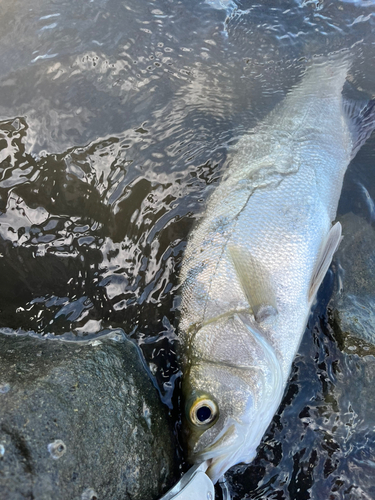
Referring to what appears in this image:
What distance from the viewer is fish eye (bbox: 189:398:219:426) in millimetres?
2346

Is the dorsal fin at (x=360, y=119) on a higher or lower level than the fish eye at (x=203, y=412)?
higher

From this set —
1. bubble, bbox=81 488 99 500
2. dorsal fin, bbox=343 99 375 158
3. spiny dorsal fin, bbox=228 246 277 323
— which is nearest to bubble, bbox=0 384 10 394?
bubble, bbox=81 488 99 500

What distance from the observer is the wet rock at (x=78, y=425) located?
1.81 meters

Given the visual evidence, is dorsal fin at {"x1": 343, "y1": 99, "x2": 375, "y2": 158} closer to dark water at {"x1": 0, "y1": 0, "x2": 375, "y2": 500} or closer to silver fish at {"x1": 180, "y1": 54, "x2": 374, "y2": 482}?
silver fish at {"x1": 180, "y1": 54, "x2": 374, "y2": 482}

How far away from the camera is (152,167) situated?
336cm

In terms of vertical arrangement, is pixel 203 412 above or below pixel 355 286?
below

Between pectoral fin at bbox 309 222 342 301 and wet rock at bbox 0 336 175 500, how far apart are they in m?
1.42

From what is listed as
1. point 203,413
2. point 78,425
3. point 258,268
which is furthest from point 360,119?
point 78,425

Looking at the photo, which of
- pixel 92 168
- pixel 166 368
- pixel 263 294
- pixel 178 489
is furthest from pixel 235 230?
pixel 178 489

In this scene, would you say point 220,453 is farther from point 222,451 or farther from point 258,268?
point 258,268

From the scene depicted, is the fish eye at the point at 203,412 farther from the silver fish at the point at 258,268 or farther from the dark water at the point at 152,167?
the dark water at the point at 152,167

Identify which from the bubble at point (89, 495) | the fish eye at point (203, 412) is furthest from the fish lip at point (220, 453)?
the bubble at point (89, 495)

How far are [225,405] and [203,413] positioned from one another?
0.15 metres

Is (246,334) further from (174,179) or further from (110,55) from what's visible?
(110,55)
